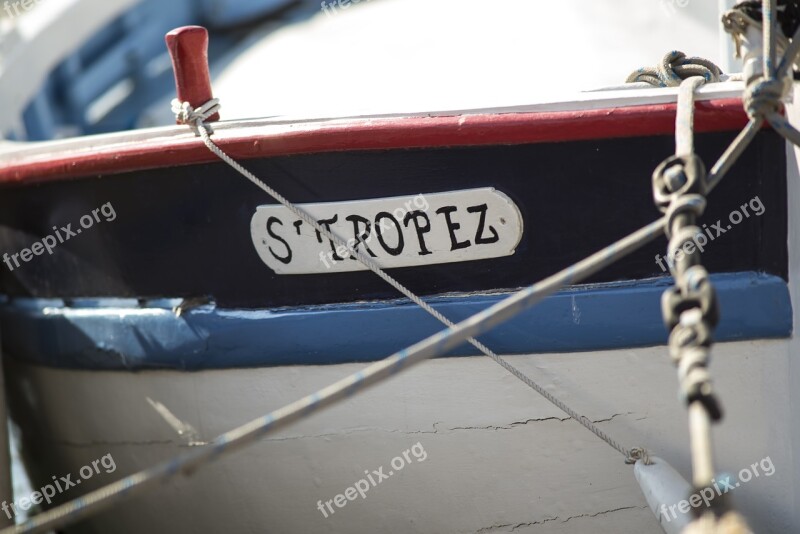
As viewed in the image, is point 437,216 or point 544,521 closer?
point 437,216

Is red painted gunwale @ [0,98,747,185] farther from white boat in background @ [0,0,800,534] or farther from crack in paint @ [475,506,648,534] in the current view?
crack in paint @ [475,506,648,534]

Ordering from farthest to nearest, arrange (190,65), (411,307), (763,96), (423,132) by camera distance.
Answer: (190,65), (411,307), (423,132), (763,96)

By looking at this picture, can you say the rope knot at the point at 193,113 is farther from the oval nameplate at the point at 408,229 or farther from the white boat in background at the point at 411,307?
the oval nameplate at the point at 408,229

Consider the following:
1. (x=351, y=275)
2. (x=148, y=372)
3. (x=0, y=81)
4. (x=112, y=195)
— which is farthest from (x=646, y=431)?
(x=0, y=81)

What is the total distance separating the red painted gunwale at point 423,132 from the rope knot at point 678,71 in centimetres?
40

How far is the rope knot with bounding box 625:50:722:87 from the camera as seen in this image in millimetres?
2413

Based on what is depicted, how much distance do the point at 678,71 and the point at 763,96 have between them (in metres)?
0.71

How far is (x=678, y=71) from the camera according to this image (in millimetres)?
2438

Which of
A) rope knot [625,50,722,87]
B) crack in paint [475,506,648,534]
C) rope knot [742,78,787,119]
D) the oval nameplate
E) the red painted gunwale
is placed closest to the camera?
rope knot [742,78,787,119]

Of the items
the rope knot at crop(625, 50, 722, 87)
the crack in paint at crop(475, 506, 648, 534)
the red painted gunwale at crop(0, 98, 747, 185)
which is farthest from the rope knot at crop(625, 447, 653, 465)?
the rope knot at crop(625, 50, 722, 87)

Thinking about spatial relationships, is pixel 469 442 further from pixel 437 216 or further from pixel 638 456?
pixel 437 216

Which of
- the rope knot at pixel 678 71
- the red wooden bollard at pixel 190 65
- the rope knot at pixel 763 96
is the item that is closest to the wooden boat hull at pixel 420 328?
the red wooden bollard at pixel 190 65

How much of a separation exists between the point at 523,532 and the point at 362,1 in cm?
310

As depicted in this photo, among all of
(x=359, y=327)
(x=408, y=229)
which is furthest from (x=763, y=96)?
(x=359, y=327)
